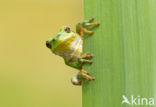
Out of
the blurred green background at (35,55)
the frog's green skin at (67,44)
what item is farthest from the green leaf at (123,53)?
the blurred green background at (35,55)

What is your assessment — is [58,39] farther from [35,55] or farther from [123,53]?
[35,55]

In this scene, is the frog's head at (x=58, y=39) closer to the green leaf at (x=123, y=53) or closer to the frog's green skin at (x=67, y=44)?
the frog's green skin at (x=67, y=44)

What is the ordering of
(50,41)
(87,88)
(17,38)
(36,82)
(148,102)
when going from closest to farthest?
(148,102) < (87,88) < (50,41) < (36,82) < (17,38)

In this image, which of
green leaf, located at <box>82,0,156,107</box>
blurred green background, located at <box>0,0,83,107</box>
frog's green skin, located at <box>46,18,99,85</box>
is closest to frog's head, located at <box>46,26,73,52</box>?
frog's green skin, located at <box>46,18,99,85</box>

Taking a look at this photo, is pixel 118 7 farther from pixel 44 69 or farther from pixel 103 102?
pixel 44 69

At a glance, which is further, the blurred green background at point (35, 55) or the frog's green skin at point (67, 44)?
the blurred green background at point (35, 55)

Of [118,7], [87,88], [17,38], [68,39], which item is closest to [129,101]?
[87,88]
